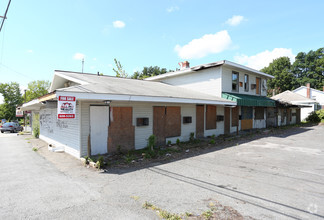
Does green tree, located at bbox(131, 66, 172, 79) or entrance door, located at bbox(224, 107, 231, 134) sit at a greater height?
green tree, located at bbox(131, 66, 172, 79)

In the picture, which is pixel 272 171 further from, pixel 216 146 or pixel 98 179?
pixel 98 179

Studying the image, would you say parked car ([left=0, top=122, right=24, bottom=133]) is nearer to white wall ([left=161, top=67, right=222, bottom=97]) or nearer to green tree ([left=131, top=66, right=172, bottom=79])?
white wall ([left=161, top=67, right=222, bottom=97])

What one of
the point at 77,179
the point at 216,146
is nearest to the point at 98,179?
the point at 77,179

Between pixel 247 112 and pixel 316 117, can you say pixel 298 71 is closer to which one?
pixel 316 117

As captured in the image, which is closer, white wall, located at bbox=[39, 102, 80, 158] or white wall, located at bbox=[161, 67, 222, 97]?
white wall, located at bbox=[39, 102, 80, 158]

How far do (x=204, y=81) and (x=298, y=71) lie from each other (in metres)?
64.0

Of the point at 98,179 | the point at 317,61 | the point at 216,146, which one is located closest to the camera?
the point at 98,179

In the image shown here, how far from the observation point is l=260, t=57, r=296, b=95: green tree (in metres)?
53.3

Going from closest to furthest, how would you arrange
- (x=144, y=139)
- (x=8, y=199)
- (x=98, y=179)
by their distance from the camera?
1. (x=8, y=199)
2. (x=98, y=179)
3. (x=144, y=139)

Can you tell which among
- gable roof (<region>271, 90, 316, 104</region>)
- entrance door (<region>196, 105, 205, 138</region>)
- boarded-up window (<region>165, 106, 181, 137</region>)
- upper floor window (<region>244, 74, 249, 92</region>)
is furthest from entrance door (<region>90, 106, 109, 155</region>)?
gable roof (<region>271, 90, 316, 104</region>)

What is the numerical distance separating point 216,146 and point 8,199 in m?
9.19

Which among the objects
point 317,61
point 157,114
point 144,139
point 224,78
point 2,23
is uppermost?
point 317,61

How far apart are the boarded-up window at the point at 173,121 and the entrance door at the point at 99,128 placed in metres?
3.75

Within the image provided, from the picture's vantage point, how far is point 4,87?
46531 mm
